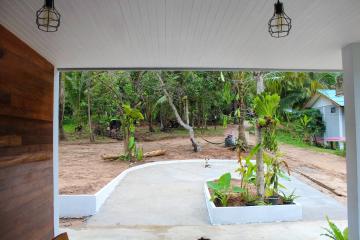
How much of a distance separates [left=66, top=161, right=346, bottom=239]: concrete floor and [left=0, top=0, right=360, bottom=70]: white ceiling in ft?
7.56

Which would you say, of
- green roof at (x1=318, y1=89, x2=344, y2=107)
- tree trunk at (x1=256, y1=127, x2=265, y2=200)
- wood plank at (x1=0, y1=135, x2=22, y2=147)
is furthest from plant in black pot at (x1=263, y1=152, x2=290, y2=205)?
green roof at (x1=318, y1=89, x2=344, y2=107)

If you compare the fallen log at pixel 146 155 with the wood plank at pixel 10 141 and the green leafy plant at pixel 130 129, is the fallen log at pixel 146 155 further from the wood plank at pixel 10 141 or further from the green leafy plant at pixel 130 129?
the wood plank at pixel 10 141

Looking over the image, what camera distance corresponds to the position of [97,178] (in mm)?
8648

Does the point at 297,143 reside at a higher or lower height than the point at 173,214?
higher

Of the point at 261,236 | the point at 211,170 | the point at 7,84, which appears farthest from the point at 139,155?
the point at 7,84

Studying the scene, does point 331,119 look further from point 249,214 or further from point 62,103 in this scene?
point 62,103

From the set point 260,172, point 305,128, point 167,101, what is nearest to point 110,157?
point 167,101

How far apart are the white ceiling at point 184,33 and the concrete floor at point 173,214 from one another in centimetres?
230

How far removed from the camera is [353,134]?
3055mm

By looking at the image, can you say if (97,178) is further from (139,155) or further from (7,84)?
(7,84)

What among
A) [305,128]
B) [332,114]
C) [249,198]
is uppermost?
[332,114]

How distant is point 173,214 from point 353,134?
353cm

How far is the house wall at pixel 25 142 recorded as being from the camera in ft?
8.02

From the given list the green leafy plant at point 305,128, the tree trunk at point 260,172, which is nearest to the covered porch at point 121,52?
the tree trunk at point 260,172
